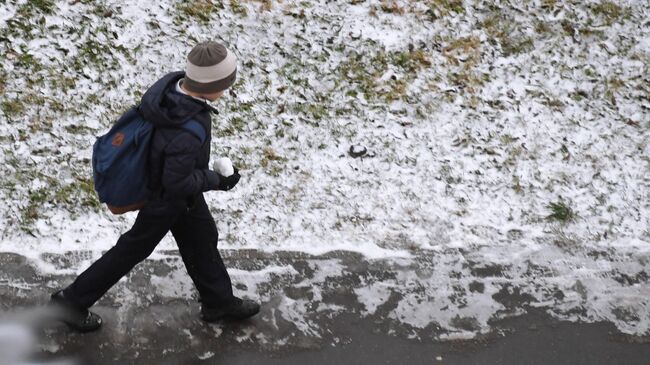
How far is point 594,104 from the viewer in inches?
230

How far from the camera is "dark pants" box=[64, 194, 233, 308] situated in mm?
3471

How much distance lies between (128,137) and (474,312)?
242 centimetres

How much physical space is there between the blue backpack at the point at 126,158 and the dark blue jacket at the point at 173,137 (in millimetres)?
35

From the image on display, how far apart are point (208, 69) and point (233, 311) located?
5.12 feet

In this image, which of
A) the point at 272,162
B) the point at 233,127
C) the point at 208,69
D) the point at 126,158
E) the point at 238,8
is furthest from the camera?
the point at 238,8

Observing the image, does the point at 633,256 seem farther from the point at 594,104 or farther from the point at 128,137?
the point at 128,137

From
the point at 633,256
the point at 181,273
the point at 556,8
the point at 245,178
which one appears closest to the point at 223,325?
the point at 181,273

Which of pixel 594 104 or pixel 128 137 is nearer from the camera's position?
pixel 128 137

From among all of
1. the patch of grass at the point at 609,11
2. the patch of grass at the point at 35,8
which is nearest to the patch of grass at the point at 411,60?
the patch of grass at the point at 609,11

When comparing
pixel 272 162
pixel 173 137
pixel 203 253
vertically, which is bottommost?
pixel 272 162

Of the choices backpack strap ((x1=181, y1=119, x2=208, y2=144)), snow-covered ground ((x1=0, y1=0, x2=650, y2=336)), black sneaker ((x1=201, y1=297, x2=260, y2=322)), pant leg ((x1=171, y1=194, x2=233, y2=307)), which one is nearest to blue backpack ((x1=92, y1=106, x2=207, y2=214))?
backpack strap ((x1=181, y1=119, x2=208, y2=144))

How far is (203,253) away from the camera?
379cm

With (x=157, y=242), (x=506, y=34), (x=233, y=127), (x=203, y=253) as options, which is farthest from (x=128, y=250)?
(x=506, y=34)

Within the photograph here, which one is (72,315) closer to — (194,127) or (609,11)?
(194,127)
